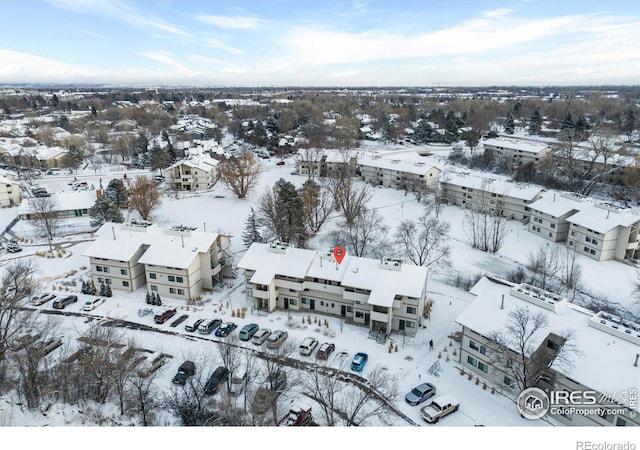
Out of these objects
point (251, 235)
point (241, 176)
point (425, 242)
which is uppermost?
point (241, 176)

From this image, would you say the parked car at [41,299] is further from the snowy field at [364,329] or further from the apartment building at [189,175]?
the apartment building at [189,175]


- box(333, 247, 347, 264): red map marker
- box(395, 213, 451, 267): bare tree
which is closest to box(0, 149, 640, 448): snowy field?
box(395, 213, 451, 267): bare tree

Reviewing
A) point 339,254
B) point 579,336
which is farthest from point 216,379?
point 579,336

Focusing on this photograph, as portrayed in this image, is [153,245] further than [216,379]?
Yes

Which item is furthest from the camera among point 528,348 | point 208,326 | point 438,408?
point 208,326

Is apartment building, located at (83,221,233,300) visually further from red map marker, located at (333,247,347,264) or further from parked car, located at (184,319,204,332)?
red map marker, located at (333,247,347,264)

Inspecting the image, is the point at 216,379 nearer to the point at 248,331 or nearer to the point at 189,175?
the point at 248,331
